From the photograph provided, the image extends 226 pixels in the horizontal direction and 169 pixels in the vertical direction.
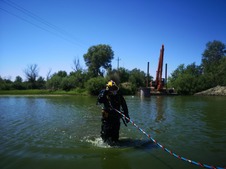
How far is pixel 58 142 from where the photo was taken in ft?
32.2

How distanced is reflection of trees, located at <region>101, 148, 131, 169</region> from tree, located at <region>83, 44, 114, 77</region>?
252 feet

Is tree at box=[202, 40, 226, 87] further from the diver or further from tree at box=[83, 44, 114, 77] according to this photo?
the diver

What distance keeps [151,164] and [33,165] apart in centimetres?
352

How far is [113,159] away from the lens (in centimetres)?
Result: 753

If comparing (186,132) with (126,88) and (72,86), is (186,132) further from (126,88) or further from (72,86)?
(72,86)

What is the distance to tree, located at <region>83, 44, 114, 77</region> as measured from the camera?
85.9 m

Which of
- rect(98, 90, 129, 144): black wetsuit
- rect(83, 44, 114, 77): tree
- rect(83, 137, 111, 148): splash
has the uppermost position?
rect(83, 44, 114, 77): tree

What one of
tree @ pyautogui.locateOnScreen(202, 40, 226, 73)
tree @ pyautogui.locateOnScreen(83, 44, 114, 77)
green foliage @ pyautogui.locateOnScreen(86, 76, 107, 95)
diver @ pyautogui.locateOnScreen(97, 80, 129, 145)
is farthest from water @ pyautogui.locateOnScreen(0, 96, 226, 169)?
tree @ pyautogui.locateOnScreen(202, 40, 226, 73)

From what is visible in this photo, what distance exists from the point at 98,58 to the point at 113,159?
259ft

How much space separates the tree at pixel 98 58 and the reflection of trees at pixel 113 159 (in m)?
77.0

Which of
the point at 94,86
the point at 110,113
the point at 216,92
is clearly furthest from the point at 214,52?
the point at 110,113

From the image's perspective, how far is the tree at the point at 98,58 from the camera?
282ft

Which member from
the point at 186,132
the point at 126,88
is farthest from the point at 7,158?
the point at 126,88

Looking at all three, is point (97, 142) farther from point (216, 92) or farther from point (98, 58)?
point (98, 58)
